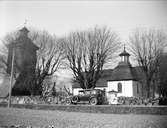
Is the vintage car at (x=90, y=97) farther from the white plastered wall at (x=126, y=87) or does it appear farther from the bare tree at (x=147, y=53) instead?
the white plastered wall at (x=126, y=87)

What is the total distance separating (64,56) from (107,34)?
6.18 m

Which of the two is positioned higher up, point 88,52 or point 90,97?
point 88,52

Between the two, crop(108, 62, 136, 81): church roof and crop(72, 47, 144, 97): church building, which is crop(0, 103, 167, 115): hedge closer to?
crop(72, 47, 144, 97): church building

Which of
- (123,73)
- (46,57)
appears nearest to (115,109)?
(46,57)

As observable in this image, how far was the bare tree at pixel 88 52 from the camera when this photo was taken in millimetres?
23594

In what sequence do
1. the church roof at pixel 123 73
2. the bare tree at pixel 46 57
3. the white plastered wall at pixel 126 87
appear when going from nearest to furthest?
1. the bare tree at pixel 46 57
2. the white plastered wall at pixel 126 87
3. the church roof at pixel 123 73

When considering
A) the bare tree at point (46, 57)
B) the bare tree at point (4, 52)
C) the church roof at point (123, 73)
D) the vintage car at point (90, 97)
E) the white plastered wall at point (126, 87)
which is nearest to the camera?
the vintage car at point (90, 97)

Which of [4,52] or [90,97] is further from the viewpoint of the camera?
[4,52]

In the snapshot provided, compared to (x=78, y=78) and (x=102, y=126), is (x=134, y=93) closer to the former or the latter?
(x=78, y=78)

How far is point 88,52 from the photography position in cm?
2417

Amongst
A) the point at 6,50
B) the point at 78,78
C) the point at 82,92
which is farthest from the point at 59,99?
the point at 6,50

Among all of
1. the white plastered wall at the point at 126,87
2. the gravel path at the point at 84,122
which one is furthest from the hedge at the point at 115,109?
the white plastered wall at the point at 126,87

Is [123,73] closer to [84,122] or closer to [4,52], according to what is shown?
[4,52]

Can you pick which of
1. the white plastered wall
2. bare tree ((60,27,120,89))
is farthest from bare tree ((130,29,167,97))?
the white plastered wall
